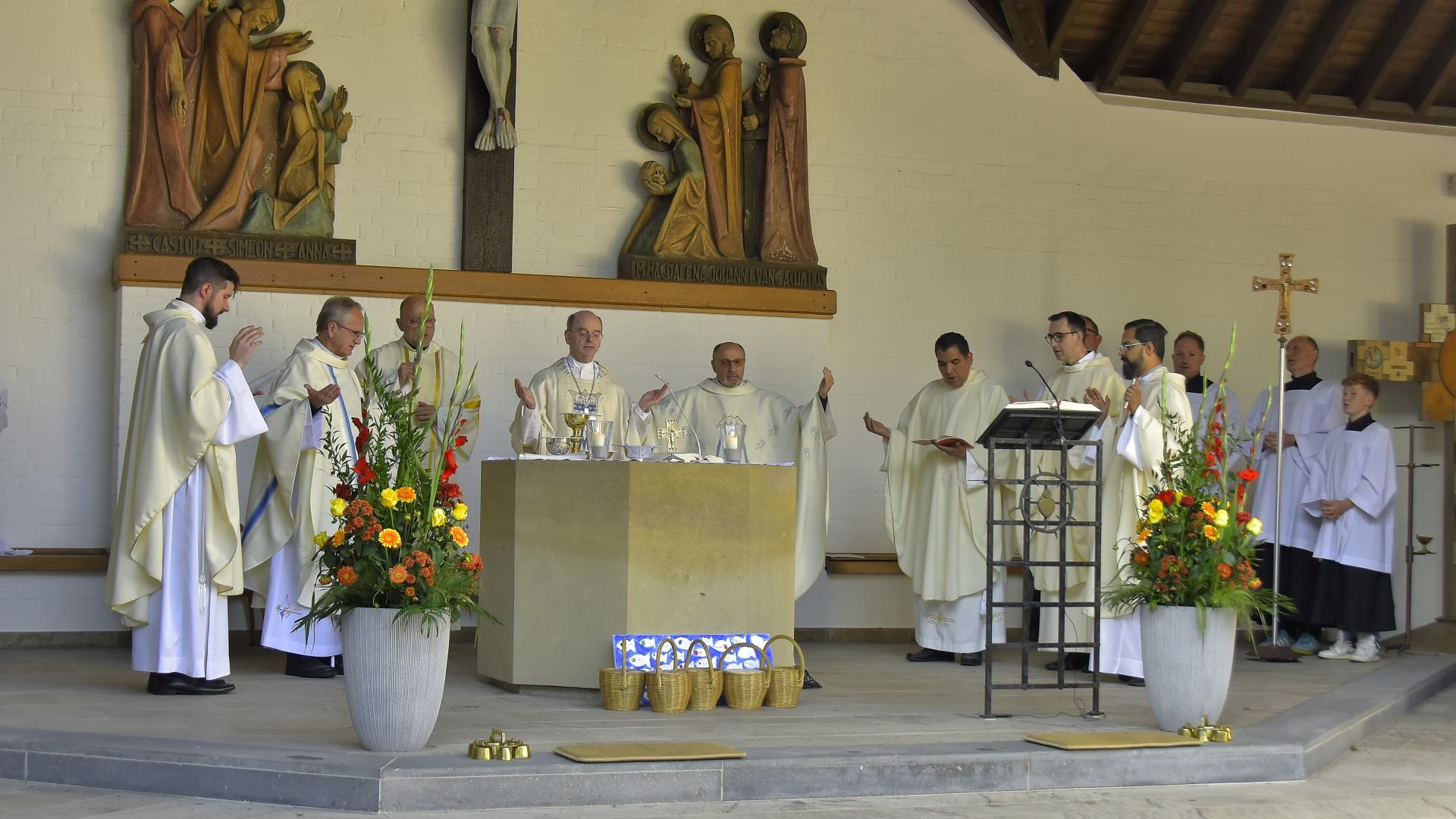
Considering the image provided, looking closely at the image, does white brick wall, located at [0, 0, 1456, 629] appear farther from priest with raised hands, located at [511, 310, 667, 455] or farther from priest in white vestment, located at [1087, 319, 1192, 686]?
priest in white vestment, located at [1087, 319, 1192, 686]

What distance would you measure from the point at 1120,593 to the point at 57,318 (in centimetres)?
605

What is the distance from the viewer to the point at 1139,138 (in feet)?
35.5

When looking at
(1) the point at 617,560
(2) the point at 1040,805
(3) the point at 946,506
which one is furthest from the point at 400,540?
(3) the point at 946,506

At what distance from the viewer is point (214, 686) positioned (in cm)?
671

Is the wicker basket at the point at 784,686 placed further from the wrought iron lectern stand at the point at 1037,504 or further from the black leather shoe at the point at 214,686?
the black leather shoe at the point at 214,686

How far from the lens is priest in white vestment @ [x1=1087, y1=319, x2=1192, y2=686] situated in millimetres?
7559

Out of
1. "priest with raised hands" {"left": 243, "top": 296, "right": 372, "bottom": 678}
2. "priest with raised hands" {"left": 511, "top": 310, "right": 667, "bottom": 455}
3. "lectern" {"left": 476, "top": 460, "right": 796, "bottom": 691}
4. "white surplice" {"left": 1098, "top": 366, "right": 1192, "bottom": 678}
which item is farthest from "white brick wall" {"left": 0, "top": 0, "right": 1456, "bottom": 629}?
"lectern" {"left": 476, "top": 460, "right": 796, "bottom": 691}

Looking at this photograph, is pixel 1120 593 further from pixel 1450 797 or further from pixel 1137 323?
pixel 1137 323

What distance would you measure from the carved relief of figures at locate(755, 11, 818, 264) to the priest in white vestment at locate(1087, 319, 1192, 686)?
2527 millimetres

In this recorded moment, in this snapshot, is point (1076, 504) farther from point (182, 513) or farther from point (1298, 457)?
point (182, 513)

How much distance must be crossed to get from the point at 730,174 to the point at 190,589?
455 cm

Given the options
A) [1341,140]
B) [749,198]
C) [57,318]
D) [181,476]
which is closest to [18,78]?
[57,318]

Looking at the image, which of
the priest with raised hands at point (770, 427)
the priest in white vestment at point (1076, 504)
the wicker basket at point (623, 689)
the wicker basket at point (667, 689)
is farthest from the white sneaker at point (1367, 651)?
the wicker basket at point (623, 689)

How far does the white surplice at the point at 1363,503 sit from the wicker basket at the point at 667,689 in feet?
15.8
